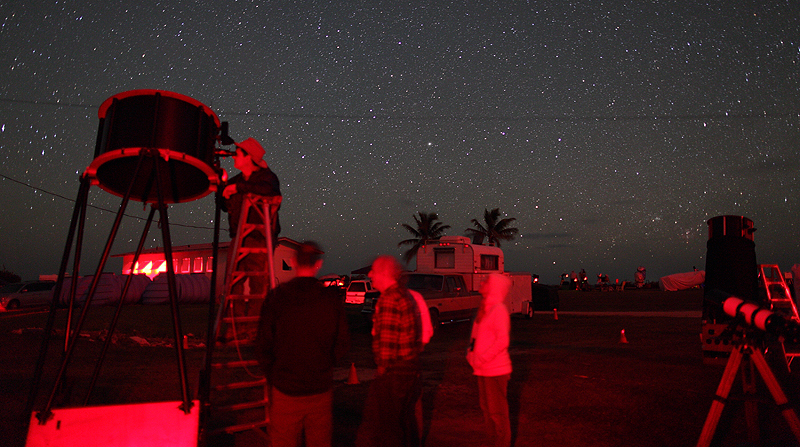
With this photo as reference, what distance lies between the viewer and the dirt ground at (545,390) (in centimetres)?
532

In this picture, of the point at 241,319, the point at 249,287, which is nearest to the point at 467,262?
the point at 249,287

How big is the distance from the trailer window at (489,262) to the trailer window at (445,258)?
4.38 ft

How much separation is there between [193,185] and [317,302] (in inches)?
103

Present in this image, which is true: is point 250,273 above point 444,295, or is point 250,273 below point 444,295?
above

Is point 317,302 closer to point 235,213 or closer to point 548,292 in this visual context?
point 235,213

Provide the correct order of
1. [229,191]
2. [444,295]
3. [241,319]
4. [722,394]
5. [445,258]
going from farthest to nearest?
[445,258] < [444,295] < [229,191] < [241,319] < [722,394]

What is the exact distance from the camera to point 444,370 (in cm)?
925

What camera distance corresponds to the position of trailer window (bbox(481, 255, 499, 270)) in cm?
1915

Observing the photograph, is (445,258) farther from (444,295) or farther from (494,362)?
(494,362)

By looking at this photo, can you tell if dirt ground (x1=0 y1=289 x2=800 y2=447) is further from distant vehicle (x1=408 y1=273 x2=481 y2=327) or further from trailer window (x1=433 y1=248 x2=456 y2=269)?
trailer window (x1=433 y1=248 x2=456 y2=269)

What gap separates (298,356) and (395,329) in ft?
2.79

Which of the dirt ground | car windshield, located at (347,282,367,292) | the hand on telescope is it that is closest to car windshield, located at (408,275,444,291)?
the dirt ground

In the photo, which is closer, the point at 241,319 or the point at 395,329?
the point at 395,329

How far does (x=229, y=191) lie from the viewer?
4.75m
